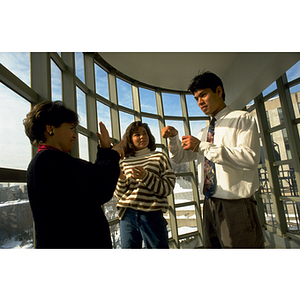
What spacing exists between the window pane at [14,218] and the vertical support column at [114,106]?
98.0 inches

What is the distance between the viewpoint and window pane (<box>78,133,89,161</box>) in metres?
2.60

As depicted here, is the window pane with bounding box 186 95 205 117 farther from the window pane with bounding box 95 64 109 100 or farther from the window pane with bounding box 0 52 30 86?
the window pane with bounding box 0 52 30 86

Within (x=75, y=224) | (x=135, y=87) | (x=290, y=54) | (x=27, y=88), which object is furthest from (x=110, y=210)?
(x=290, y=54)

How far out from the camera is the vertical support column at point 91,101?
292 centimetres

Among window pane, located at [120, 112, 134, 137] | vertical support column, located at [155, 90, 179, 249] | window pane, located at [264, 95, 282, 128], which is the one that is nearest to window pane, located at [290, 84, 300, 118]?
window pane, located at [264, 95, 282, 128]

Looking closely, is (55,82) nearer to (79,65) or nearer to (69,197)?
(79,65)

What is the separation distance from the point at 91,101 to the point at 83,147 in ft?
2.81

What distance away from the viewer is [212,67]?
3.91m

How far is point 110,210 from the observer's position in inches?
119

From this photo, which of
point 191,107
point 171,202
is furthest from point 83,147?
point 191,107

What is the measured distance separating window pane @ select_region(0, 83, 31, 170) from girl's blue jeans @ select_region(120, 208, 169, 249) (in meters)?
0.79

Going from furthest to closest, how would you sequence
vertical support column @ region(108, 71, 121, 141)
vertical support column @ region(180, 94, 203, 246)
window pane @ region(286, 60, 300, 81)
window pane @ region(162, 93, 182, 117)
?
vertical support column @ region(180, 94, 203, 246) < window pane @ region(162, 93, 182, 117) < vertical support column @ region(108, 71, 121, 141) < window pane @ region(286, 60, 300, 81)
